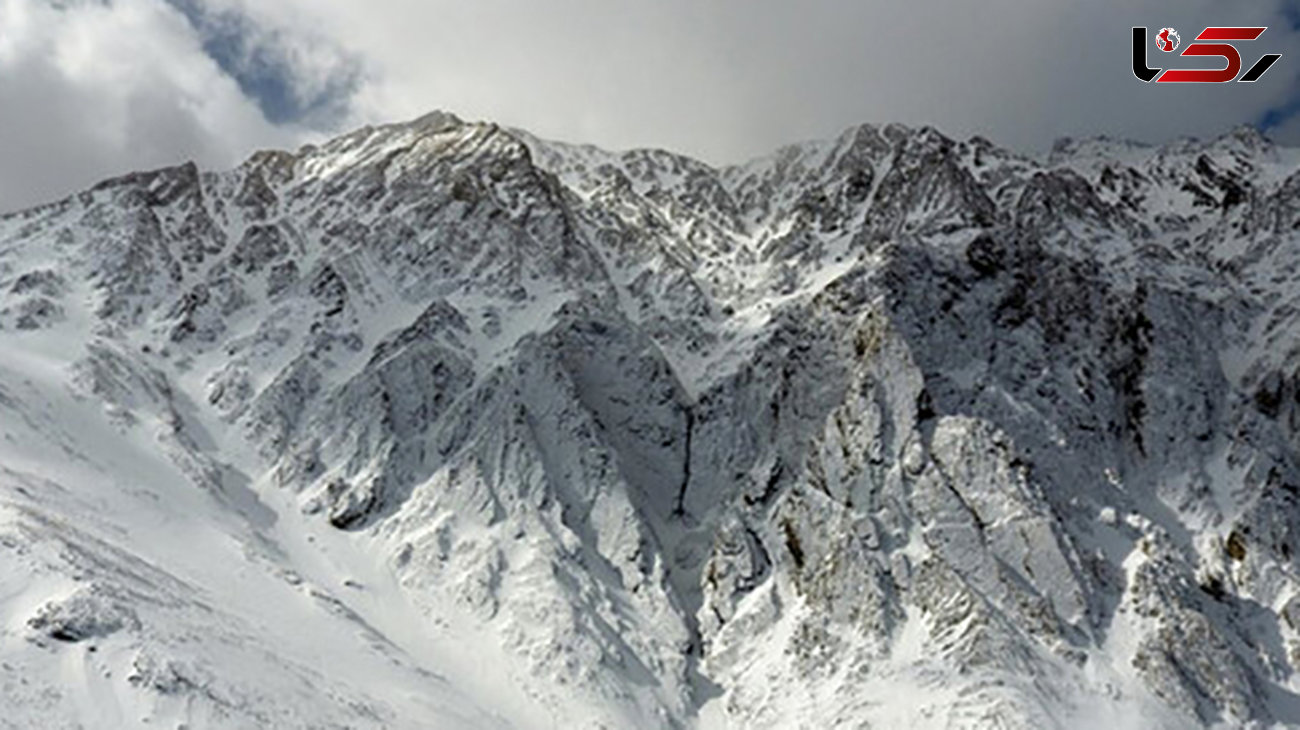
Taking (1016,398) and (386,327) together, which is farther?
(386,327)

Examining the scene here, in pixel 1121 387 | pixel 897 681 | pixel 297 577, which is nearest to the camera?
pixel 897 681

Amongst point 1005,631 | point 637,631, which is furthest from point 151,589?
point 1005,631

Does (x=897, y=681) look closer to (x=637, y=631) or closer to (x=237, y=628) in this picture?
(x=637, y=631)

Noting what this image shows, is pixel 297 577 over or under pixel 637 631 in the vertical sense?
over

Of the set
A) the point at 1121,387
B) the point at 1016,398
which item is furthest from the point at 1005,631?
the point at 1121,387

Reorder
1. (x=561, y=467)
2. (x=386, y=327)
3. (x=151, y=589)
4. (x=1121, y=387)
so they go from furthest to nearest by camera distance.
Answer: (x=386, y=327) → (x=1121, y=387) → (x=561, y=467) → (x=151, y=589)

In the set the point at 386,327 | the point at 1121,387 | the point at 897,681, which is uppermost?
the point at 386,327
